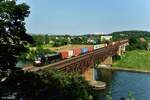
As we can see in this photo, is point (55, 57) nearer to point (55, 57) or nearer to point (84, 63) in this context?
point (55, 57)

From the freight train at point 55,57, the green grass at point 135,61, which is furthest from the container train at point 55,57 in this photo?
the green grass at point 135,61

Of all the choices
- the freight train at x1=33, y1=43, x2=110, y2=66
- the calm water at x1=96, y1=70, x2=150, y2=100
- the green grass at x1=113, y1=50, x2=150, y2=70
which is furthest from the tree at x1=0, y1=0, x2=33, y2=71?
the green grass at x1=113, y1=50, x2=150, y2=70

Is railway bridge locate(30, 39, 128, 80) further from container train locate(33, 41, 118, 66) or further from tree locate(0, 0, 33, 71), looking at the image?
tree locate(0, 0, 33, 71)

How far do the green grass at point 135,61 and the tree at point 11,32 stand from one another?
135 metres

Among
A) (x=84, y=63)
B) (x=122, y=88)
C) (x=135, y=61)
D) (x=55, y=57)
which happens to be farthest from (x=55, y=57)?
(x=135, y=61)

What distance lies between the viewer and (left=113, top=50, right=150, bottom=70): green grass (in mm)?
160500

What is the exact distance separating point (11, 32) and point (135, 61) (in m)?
149

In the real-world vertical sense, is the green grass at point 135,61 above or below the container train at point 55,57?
below

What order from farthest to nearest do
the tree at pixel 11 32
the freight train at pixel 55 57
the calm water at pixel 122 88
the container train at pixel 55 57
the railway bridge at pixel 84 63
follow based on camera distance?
the container train at pixel 55 57 < the freight train at pixel 55 57 < the calm water at pixel 122 88 < the railway bridge at pixel 84 63 < the tree at pixel 11 32

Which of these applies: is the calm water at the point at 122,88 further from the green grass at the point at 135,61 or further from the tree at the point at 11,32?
the tree at the point at 11,32

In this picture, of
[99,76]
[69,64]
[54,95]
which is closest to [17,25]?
[54,95]

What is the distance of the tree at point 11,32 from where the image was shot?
2439 cm

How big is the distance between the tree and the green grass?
134646 mm

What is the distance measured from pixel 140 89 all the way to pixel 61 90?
216ft
